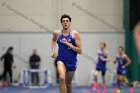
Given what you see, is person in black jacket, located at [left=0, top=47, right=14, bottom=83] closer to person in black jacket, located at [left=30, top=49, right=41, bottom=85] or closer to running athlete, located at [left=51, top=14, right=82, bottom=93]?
person in black jacket, located at [left=30, top=49, right=41, bottom=85]

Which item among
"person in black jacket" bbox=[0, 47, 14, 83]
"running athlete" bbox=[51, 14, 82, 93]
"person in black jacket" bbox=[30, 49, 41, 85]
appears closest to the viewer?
"running athlete" bbox=[51, 14, 82, 93]

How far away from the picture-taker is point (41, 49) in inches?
773

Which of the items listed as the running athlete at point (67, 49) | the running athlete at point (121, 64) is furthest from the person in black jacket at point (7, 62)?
the running athlete at point (67, 49)

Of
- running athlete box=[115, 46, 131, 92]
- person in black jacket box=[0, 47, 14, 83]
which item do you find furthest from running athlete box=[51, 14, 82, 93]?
person in black jacket box=[0, 47, 14, 83]

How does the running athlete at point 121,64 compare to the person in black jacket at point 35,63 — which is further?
the person in black jacket at point 35,63

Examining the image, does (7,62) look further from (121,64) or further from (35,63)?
(121,64)

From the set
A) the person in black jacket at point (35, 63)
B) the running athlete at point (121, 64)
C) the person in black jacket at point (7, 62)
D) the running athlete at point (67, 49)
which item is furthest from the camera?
the person in black jacket at point (35, 63)

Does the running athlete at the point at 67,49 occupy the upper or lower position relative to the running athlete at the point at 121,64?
upper

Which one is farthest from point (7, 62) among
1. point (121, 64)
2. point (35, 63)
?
point (121, 64)

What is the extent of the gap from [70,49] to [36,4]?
1194 cm

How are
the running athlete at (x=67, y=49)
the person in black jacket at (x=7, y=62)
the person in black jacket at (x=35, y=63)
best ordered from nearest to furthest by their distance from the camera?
the running athlete at (x=67, y=49), the person in black jacket at (x=7, y=62), the person in black jacket at (x=35, y=63)

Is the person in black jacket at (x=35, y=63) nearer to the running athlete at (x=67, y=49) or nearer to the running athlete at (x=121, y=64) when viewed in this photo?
the running athlete at (x=121, y=64)

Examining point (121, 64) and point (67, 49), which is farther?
point (121, 64)

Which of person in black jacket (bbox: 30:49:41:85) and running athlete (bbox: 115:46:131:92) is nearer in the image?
running athlete (bbox: 115:46:131:92)
